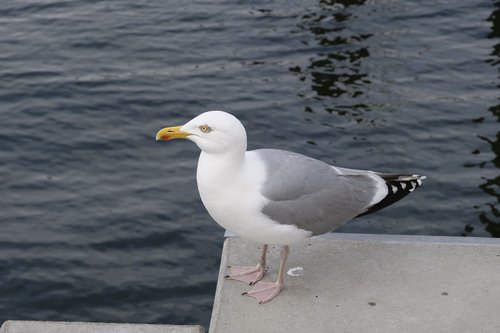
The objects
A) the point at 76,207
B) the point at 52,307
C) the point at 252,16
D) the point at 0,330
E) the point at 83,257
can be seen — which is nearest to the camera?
the point at 0,330

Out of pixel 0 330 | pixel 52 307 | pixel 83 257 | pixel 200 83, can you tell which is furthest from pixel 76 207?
pixel 0 330

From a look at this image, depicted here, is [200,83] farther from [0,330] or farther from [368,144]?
[0,330]

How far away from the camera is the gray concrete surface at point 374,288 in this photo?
16.2ft

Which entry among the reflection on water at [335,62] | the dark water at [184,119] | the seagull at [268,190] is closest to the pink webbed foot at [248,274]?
the seagull at [268,190]

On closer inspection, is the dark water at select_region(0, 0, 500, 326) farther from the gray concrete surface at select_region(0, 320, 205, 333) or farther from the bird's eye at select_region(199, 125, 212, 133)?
the bird's eye at select_region(199, 125, 212, 133)

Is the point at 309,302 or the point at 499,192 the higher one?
the point at 309,302

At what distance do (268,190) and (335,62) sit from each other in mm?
6894

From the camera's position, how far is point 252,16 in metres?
13.0

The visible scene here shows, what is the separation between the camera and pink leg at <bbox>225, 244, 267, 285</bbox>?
543cm

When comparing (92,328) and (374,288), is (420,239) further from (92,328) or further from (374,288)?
(92,328)

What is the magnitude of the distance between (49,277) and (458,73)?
593cm

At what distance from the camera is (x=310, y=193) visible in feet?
17.4

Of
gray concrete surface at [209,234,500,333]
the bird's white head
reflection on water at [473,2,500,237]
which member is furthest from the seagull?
reflection on water at [473,2,500,237]

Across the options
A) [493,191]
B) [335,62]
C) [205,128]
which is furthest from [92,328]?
[335,62]
